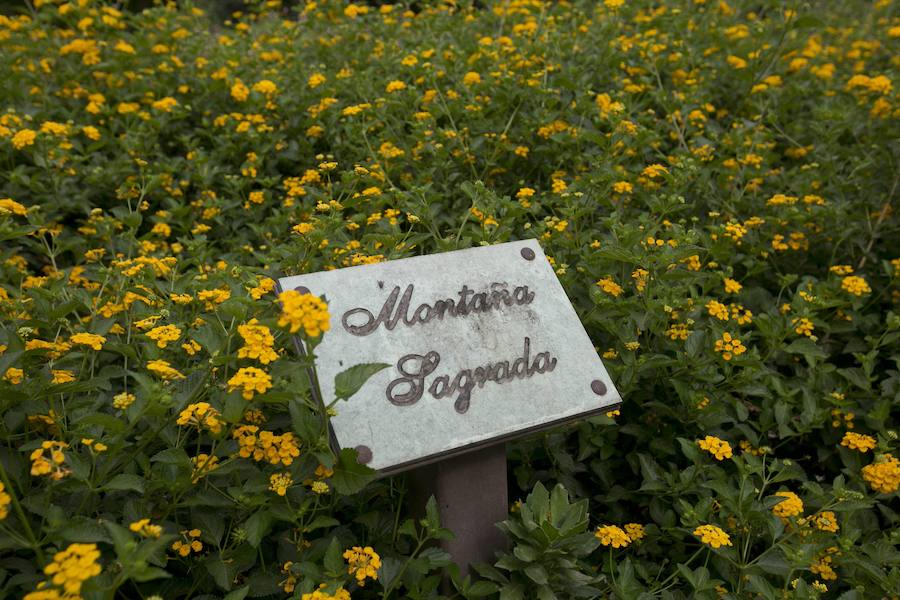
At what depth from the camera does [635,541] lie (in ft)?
5.55

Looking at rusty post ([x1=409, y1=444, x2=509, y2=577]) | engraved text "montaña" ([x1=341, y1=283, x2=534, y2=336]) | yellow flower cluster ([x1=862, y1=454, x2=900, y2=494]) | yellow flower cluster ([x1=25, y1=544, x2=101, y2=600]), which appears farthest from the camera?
yellow flower cluster ([x1=862, y1=454, x2=900, y2=494])

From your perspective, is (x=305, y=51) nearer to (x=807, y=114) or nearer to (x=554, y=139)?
(x=554, y=139)

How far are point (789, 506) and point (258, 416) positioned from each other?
1224 millimetres

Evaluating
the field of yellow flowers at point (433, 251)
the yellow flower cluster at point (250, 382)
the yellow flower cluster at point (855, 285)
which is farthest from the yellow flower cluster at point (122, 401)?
the yellow flower cluster at point (855, 285)

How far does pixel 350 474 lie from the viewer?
1.18 meters

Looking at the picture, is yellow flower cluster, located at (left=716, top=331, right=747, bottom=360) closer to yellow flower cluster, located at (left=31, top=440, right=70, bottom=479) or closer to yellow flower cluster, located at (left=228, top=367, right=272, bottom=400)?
yellow flower cluster, located at (left=228, top=367, right=272, bottom=400)

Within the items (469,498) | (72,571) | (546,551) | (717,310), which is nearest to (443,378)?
(469,498)

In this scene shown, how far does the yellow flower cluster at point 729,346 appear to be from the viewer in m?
1.77

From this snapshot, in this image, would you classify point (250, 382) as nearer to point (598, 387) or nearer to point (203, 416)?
point (203, 416)

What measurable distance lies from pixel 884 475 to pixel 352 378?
1405mm

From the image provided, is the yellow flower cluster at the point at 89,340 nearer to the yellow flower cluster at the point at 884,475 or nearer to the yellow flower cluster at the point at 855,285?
the yellow flower cluster at the point at 884,475

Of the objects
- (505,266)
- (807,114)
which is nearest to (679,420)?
(505,266)

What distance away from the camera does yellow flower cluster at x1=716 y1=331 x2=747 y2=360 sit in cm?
177

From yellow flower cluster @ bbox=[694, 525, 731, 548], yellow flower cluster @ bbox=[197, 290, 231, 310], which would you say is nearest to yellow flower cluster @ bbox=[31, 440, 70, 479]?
yellow flower cluster @ bbox=[197, 290, 231, 310]
